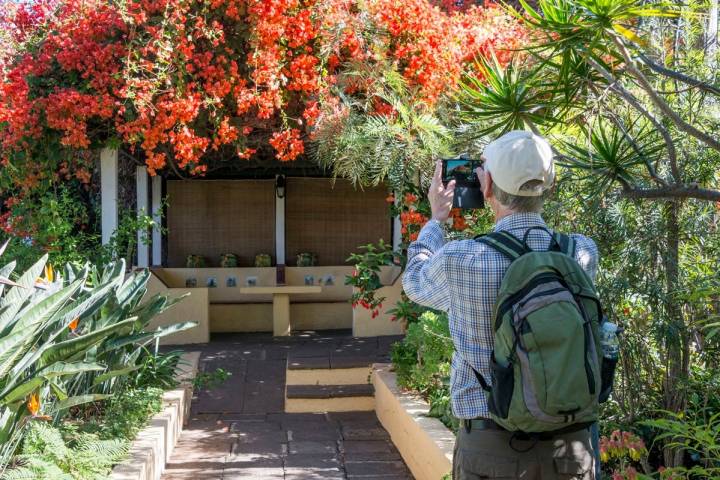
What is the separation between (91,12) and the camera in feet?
21.8

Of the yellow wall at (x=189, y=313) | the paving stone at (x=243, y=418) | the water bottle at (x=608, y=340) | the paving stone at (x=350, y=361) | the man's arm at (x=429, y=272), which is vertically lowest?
the paving stone at (x=243, y=418)

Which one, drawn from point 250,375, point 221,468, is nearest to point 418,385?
point 221,468

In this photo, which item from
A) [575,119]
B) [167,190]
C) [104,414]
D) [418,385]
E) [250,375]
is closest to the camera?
[575,119]

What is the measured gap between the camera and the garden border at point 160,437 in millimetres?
3889

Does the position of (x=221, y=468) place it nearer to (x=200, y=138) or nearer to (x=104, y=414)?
(x=104, y=414)

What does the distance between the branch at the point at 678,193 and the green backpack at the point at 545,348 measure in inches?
50.8

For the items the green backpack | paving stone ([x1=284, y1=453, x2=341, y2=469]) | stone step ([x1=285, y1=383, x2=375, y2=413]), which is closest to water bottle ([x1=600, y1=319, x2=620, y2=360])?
the green backpack

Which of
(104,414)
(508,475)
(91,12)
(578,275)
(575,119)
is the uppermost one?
(91,12)

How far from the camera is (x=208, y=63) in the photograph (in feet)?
21.1

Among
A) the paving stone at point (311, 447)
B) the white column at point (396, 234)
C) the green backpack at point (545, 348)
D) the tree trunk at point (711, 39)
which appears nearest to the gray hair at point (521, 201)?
the green backpack at point (545, 348)

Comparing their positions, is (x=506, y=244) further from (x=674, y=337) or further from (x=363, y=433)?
(x=363, y=433)

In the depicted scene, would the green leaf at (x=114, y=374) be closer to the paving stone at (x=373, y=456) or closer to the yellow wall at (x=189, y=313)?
the paving stone at (x=373, y=456)

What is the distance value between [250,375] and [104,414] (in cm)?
269

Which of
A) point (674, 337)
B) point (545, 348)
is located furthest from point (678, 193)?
point (545, 348)
